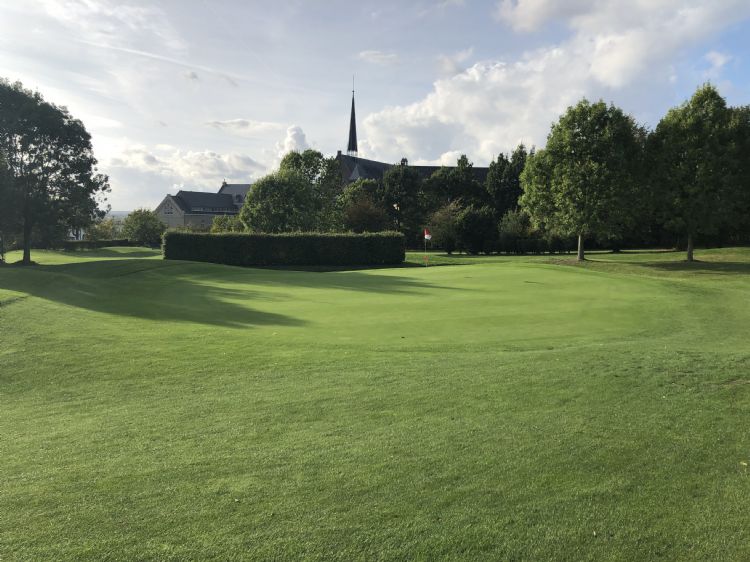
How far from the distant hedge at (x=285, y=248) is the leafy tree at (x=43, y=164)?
25.2 feet

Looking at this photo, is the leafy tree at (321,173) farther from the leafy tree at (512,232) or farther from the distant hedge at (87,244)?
the distant hedge at (87,244)

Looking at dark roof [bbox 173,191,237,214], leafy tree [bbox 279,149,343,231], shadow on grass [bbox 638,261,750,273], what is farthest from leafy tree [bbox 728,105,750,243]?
dark roof [bbox 173,191,237,214]

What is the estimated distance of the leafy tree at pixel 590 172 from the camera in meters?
38.6

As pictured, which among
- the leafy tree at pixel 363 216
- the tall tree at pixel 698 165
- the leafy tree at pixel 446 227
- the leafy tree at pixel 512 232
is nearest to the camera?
the tall tree at pixel 698 165

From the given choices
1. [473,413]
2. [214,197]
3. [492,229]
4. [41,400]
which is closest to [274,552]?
[473,413]

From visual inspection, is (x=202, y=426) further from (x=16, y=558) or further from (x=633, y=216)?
(x=633, y=216)

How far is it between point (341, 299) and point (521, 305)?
21.8 feet

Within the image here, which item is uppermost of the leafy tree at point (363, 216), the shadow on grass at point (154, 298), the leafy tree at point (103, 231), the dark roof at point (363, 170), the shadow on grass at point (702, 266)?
the dark roof at point (363, 170)

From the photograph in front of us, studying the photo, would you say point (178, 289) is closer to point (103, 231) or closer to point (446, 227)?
point (446, 227)

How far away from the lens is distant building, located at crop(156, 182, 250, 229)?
473 ft

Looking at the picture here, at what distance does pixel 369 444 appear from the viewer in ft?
17.4

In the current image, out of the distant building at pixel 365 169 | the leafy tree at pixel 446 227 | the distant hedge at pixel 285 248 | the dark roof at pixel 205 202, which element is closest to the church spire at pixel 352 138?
the distant building at pixel 365 169

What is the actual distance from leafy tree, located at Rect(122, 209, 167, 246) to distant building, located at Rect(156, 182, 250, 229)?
46506 millimetres

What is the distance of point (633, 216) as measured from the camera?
39.1 metres
